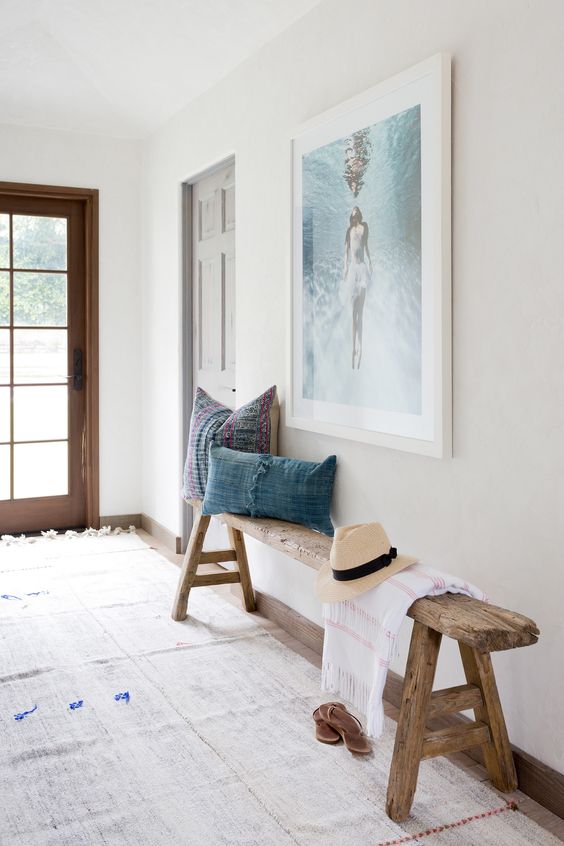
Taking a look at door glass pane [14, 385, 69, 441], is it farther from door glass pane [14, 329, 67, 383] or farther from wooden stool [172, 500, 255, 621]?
wooden stool [172, 500, 255, 621]

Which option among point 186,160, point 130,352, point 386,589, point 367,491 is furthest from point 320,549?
point 130,352

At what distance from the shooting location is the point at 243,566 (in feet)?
11.8

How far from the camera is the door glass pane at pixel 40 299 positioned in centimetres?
499

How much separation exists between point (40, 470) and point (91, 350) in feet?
2.63

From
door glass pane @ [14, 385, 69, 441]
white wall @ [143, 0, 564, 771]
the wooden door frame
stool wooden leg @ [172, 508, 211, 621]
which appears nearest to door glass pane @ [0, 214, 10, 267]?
the wooden door frame

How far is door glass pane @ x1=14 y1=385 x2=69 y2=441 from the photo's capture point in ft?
16.5

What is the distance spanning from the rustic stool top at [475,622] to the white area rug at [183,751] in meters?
0.49

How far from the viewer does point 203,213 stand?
4.39 metres

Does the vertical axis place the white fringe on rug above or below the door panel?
below

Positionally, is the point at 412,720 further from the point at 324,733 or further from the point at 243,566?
the point at 243,566

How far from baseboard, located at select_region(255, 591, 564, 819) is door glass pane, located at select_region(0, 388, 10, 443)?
94.5 inches

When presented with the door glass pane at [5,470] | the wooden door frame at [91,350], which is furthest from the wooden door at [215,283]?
the door glass pane at [5,470]

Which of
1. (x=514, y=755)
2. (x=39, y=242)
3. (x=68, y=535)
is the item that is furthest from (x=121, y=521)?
(x=514, y=755)

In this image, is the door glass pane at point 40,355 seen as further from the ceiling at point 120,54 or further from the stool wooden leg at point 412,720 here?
the stool wooden leg at point 412,720
